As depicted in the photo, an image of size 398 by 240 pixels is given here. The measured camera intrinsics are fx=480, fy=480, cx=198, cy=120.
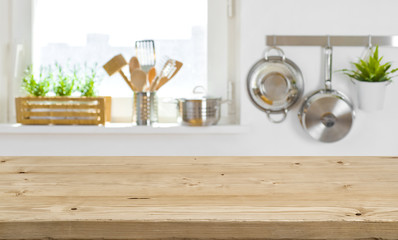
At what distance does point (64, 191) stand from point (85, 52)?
4.33 ft

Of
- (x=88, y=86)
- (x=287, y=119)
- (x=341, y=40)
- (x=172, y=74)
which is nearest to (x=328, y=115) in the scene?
(x=287, y=119)

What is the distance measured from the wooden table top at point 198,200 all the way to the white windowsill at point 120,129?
661 millimetres

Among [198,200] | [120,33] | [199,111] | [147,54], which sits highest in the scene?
[120,33]

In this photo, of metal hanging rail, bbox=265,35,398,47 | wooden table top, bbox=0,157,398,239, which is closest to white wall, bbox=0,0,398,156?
metal hanging rail, bbox=265,35,398,47

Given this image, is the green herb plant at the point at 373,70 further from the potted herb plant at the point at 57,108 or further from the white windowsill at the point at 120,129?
the potted herb plant at the point at 57,108

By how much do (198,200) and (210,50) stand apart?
1.30 meters

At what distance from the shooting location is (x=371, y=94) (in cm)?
178

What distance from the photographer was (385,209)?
2.49ft

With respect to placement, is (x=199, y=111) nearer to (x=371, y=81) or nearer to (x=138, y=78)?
(x=138, y=78)

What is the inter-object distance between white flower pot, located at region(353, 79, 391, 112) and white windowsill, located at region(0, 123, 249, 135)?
445mm

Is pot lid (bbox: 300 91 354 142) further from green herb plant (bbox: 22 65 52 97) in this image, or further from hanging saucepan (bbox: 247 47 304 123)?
green herb plant (bbox: 22 65 52 97)

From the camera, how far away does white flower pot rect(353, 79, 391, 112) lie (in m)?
1.77

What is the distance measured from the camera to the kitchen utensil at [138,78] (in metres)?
1.85

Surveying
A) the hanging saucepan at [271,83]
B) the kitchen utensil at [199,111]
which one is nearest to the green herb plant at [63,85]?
the kitchen utensil at [199,111]
